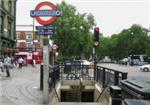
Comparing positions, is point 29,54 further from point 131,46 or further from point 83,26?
point 131,46

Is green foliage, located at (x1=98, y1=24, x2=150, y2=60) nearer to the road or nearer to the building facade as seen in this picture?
the road

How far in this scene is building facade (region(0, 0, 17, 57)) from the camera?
4850 centimetres

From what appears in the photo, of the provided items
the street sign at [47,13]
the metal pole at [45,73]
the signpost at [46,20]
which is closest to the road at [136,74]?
the metal pole at [45,73]

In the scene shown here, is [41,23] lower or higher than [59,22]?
lower

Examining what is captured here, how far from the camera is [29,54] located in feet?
229

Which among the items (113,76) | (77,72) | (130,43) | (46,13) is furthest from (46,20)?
(130,43)

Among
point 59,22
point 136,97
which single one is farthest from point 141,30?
point 136,97

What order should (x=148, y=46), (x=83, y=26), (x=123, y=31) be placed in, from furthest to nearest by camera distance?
(x=123, y=31) → (x=148, y=46) → (x=83, y=26)

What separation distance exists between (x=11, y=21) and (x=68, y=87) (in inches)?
1433

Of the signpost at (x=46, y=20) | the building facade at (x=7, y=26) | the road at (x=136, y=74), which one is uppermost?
the building facade at (x=7, y=26)

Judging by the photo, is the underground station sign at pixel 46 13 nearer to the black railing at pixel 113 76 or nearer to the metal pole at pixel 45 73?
the metal pole at pixel 45 73

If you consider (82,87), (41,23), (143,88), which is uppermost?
(41,23)

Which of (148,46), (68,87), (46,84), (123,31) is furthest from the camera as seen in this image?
(123,31)

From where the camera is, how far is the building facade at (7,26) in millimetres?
48500
